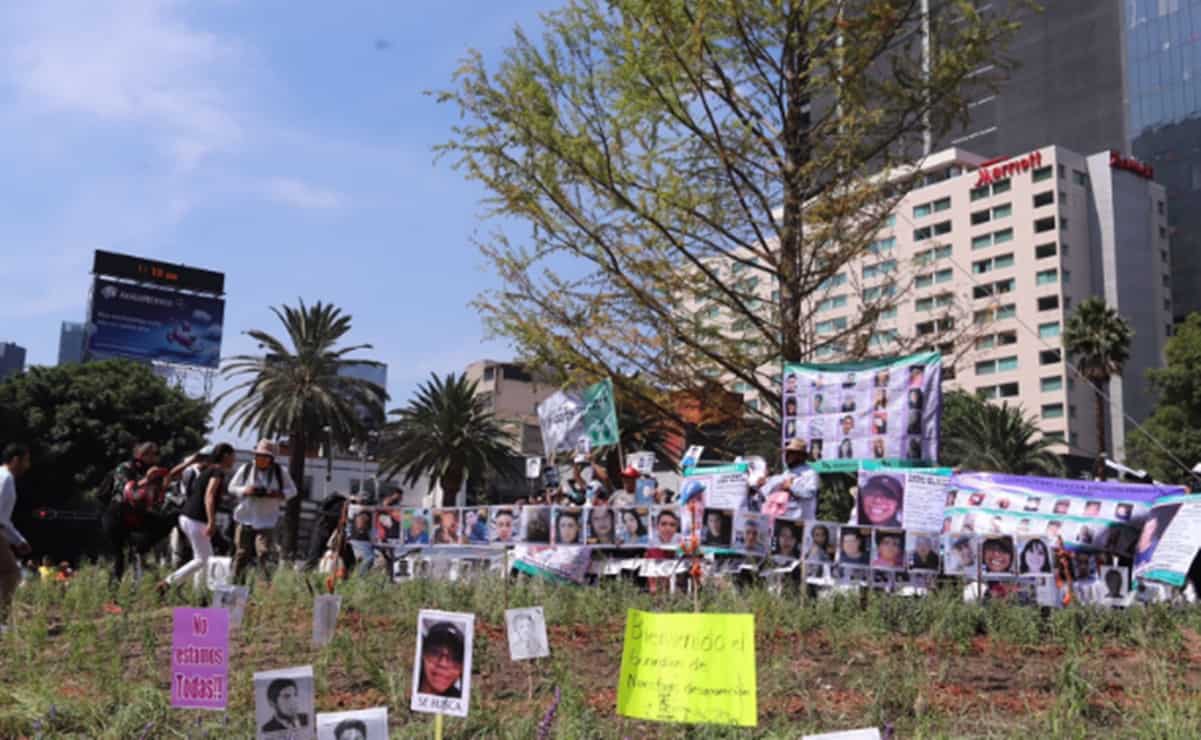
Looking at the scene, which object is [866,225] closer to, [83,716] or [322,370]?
[83,716]

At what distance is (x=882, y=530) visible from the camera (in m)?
9.25

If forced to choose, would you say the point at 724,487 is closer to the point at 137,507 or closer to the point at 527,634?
the point at 137,507

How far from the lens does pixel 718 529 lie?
31.1ft

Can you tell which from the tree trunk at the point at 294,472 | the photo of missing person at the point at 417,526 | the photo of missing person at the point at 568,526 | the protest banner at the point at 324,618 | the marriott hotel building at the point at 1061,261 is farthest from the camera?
the marriott hotel building at the point at 1061,261

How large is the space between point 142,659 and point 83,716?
56.5 inches

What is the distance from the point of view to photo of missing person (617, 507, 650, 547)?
416 inches

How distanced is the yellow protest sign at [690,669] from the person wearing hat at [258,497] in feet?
25.8

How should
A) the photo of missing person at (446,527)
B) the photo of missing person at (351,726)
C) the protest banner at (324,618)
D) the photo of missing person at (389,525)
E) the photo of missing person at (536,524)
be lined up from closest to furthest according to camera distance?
1. the photo of missing person at (351,726)
2. the protest banner at (324,618)
3. the photo of missing person at (536,524)
4. the photo of missing person at (446,527)
5. the photo of missing person at (389,525)

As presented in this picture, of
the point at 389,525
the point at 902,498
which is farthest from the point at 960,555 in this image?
the point at 389,525

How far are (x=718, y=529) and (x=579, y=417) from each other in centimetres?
394

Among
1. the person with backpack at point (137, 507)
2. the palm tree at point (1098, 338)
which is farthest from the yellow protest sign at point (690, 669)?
the palm tree at point (1098, 338)

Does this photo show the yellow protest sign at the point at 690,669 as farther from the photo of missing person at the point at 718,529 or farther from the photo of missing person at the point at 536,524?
the photo of missing person at the point at 536,524

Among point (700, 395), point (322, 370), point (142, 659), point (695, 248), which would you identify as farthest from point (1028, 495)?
point (322, 370)

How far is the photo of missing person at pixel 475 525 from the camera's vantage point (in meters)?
12.2
